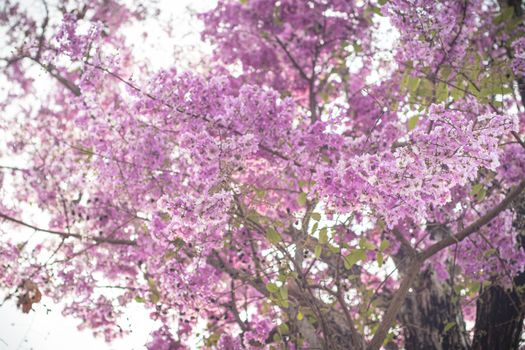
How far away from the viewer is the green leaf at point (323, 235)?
10.4ft

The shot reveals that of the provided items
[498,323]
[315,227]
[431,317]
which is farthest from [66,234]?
[498,323]

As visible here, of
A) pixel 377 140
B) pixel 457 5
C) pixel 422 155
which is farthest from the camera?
pixel 457 5

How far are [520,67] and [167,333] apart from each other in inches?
192

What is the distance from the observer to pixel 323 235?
10.5 feet

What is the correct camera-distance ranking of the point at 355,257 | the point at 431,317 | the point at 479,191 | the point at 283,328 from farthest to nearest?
1. the point at 431,317
2. the point at 283,328
3. the point at 479,191
4. the point at 355,257

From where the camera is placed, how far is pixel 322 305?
402 centimetres

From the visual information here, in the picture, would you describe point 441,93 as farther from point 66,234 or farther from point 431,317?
point 66,234

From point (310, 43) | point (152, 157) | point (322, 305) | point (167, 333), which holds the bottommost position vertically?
point (322, 305)

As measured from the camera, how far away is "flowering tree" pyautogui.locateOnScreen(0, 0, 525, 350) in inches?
116

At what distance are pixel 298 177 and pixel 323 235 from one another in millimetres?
1310

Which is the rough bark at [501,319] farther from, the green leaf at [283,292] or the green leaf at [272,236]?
the green leaf at [272,236]

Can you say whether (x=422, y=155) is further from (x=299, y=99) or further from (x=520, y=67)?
(x=299, y=99)

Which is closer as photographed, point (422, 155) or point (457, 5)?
point (422, 155)

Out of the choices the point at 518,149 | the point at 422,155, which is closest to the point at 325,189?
the point at 422,155
